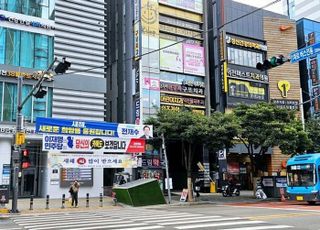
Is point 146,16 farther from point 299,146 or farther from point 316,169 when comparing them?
point 316,169

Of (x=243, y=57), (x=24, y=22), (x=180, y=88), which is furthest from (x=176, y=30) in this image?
(x=24, y=22)

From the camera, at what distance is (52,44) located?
36.5m

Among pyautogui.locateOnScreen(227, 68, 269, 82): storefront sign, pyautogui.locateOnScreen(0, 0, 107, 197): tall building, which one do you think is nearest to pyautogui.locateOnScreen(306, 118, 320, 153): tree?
pyautogui.locateOnScreen(227, 68, 269, 82): storefront sign

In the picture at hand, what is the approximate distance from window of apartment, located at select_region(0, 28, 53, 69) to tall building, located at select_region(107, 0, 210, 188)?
A: 1045 centimetres

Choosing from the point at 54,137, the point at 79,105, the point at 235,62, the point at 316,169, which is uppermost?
the point at 235,62

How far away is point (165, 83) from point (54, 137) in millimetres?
20721

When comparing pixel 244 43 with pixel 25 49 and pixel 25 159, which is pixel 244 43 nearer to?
pixel 25 49

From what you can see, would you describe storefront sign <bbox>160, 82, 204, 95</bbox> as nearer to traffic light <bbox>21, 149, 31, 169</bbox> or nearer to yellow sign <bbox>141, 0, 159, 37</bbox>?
yellow sign <bbox>141, 0, 159, 37</bbox>

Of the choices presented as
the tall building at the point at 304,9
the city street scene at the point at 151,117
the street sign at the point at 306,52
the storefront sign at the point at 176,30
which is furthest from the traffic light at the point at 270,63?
the tall building at the point at 304,9

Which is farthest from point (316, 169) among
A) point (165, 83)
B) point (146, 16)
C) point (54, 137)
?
point (146, 16)

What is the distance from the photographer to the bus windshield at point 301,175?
26.4 meters

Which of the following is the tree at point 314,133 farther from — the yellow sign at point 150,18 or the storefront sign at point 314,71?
the storefront sign at point 314,71

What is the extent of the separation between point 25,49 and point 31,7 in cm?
376

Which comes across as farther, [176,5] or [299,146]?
[176,5]
